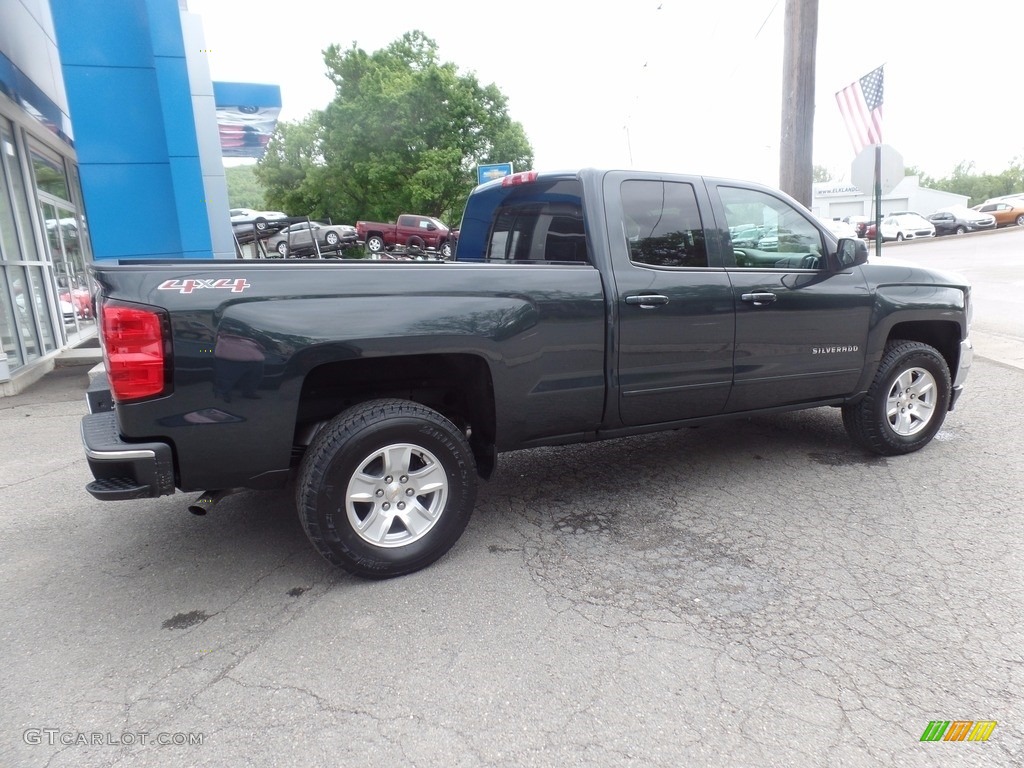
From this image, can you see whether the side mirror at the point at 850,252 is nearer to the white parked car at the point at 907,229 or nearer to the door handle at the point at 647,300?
the door handle at the point at 647,300

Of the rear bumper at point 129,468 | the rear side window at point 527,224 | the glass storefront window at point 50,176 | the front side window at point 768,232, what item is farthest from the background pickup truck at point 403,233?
the rear bumper at point 129,468

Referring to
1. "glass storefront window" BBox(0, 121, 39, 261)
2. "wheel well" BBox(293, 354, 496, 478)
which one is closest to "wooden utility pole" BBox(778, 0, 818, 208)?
"wheel well" BBox(293, 354, 496, 478)

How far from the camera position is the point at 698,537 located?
11.9 ft

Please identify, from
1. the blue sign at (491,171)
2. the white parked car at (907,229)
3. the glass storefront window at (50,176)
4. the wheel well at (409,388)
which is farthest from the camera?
the white parked car at (907,229)

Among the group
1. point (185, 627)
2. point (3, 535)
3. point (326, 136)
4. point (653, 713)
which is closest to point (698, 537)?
point (653, 713)

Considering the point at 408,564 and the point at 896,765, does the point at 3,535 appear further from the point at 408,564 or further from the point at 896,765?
the point at 896,765

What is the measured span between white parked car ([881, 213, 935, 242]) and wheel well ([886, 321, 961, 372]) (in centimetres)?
3445

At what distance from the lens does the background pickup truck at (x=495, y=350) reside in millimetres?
2773

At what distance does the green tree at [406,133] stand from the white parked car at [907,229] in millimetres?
20176

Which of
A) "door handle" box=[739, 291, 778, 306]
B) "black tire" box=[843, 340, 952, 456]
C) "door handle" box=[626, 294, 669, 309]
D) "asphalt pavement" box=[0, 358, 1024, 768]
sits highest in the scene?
"door handle" box=[626, 294, 669, 309]

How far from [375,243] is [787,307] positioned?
26.8 meters

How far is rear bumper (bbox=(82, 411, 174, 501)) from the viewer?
273cm

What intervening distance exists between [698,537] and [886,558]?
0.90 metres

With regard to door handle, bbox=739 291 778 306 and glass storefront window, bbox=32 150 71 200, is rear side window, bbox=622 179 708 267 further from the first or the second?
glass storefront window, bbox=32 150 71 200
